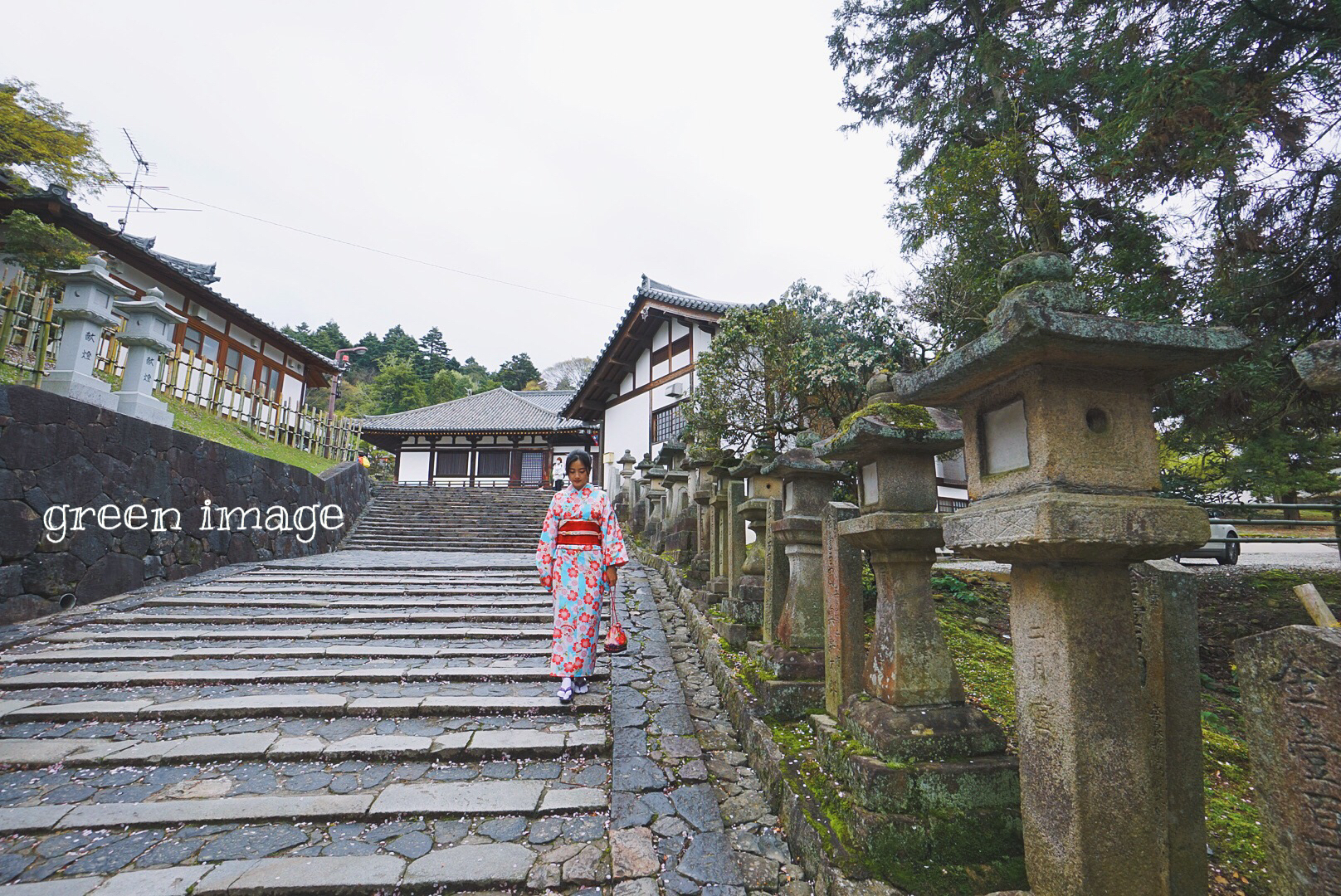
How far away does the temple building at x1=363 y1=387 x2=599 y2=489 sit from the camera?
27391 millimetres

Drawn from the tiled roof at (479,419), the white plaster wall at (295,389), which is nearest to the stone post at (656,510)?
the tiled roof at (479,419)

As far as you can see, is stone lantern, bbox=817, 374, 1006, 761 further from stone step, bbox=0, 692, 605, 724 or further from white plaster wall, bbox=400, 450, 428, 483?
white plaster wall, bbox=400, 450, 428, 483

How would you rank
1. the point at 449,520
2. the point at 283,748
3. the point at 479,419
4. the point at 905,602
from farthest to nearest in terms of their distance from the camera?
the point at 479,419
the point at 449,520
the point at 283,748
the point at 905,602

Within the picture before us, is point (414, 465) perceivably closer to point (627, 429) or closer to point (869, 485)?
point (627, 429)

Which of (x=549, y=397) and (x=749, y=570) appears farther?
(x=549, y=397)

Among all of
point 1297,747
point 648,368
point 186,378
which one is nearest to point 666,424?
point 648,368

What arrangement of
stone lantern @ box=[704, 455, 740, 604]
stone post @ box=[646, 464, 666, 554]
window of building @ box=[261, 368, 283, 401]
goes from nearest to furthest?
stone lantern @ box=[704, 455, 740, 604] < stone post @ box=[646, 464, 666, 554] < window of building @ box=[261, 368, 283, 401]

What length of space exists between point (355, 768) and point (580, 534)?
2.06 m

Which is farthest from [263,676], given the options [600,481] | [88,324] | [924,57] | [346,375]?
[346,375]

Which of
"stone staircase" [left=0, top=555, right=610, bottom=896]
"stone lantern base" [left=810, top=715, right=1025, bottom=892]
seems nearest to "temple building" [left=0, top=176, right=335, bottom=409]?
"stone staircase" [left=0, top=555, right=610, bottom=896]

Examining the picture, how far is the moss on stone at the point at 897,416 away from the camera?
2.74m

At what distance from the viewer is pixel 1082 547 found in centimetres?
170

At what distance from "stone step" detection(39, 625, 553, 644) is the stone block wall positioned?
3.44ft

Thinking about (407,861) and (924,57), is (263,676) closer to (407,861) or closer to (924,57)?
Answer: (407,861)
